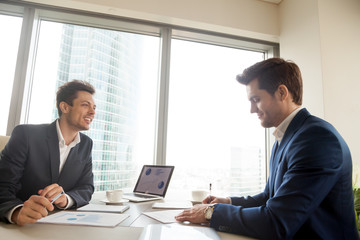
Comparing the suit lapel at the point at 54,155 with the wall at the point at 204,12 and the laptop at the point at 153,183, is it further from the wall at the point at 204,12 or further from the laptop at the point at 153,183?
the wall at the point at 204,12

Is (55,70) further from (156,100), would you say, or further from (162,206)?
(162,206)

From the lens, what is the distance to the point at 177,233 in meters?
0.77

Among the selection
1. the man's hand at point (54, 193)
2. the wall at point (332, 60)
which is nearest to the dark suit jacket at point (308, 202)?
the man's hand at point (54, 193)

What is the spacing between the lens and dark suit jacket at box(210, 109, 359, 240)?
0.81 metres

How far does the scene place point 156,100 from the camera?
8.70ft

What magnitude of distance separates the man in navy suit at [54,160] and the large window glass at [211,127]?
3.78ft

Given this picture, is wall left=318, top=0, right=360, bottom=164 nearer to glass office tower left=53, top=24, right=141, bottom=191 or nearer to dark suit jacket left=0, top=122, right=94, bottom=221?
glass office tower left=53, top=24, right=141, bottom=191

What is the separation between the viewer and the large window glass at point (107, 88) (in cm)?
242

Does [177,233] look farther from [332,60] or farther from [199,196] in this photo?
[332,60]

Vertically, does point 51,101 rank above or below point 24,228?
above

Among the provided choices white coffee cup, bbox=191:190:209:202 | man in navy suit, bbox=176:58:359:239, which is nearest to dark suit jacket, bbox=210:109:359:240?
man in navy suit, bbox=176:58:359:239

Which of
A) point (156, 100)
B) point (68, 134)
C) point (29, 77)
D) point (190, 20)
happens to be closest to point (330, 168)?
point (68, 134)

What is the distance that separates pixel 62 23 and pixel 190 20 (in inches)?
52.4

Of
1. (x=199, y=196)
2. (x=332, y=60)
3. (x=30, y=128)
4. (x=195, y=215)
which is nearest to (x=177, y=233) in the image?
(x=195, y=215)
